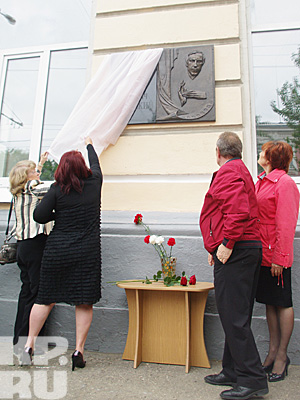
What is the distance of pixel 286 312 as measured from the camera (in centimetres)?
249

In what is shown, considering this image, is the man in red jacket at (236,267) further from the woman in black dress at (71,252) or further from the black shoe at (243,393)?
the woman in black dress at (71,252)

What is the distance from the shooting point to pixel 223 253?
2180 millimetres

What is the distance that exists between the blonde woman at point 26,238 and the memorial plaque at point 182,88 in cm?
142

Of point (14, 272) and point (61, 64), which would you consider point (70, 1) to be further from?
point (14, 272)

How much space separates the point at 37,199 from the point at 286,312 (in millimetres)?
2366

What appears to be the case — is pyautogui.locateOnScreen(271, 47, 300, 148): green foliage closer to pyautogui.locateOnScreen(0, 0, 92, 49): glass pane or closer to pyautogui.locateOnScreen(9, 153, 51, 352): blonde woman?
pyautogui.locateOnScreen(0, 0, 92, 49): glass pane

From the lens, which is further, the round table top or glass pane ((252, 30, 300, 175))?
glass pane ((252, 30, 300, 175))

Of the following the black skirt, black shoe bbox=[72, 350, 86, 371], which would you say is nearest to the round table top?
the black skirt

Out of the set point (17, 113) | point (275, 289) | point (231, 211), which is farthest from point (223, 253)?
point (17, 113)

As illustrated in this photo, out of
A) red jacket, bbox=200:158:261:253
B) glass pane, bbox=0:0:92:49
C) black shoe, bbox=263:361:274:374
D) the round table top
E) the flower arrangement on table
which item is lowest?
black shoe, bbox=263:361:274:374

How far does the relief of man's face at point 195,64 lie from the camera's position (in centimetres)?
371

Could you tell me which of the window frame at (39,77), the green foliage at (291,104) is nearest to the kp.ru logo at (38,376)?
the window frame at (39,77)

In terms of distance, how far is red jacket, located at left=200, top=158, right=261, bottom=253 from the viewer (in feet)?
7.01

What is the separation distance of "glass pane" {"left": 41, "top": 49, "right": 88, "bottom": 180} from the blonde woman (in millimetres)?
1193
